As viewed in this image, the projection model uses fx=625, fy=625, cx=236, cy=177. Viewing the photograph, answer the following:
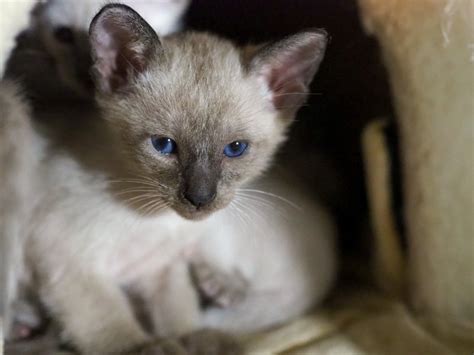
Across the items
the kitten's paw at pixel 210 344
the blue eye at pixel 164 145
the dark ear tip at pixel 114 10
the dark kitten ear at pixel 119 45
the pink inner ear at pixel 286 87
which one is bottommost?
the kitten's paw at pixel 210 344

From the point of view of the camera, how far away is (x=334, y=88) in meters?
1.49

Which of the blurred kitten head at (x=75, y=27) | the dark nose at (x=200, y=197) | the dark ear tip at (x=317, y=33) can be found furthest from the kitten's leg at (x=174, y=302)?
the dark ear tip at (x=317, y=33)

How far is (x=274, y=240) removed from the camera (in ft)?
4.58

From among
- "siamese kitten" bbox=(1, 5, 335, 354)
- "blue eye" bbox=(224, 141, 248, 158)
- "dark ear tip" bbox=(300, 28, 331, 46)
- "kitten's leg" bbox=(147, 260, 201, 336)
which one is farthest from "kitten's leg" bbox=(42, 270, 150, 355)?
"dark ear tip" bbox=(300, 28, 331, 46)

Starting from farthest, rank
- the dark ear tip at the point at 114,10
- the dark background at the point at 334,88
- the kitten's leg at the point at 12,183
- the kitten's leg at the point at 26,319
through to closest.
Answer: the dark background at the point at 334,88
the kitten's leg at the point at 26,319
the kitten's leg at the point at 12,183
the dark ear tip at the point at 114,10

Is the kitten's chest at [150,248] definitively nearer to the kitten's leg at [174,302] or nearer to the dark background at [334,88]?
the kitten's leg at [174,302]

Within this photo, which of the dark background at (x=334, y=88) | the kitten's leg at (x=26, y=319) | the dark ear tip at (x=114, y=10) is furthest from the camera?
the dark background at (x=334, y=88)

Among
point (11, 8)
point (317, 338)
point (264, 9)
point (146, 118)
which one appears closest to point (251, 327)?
point (317, 338)

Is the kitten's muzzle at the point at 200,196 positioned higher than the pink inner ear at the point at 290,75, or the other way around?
the pink inner ear at the point at 290,75

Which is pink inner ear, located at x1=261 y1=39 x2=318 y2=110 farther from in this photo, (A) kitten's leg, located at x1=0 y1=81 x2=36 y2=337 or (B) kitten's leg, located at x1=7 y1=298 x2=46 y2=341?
(B) kitten's leg, located at x1=7 y1=298 x2=46 y2=341

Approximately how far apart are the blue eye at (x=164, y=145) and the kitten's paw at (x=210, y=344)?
1.23ft

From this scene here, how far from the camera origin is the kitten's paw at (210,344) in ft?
3.86

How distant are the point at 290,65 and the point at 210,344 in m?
0.55

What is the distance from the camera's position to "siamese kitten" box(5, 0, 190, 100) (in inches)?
51.7
